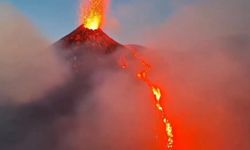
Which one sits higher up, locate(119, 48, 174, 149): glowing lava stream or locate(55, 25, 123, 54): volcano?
locate(55, 25, 123, 54): volcano

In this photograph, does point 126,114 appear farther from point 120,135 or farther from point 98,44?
point 98,44

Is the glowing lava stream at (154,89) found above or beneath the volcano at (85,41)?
beneath

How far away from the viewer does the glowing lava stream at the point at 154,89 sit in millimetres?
22330

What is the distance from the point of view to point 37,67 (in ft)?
94.3

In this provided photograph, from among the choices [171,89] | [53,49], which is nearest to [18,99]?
[53,49]

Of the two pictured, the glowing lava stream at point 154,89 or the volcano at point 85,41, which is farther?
the volcano at point 85,41

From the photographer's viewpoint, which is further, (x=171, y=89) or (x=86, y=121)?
(x=171, y=89)

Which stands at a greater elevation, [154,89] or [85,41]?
[85,41]

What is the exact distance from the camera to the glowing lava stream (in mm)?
22330

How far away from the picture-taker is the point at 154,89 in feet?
94.5

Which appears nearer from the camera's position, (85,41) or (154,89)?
(154,89)

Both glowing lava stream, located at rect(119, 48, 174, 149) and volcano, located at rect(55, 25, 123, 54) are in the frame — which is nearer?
glowing lava stream, located at rect(119, 48, 174, 149)

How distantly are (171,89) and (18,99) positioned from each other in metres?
8.07

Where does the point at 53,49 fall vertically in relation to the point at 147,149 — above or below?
above
